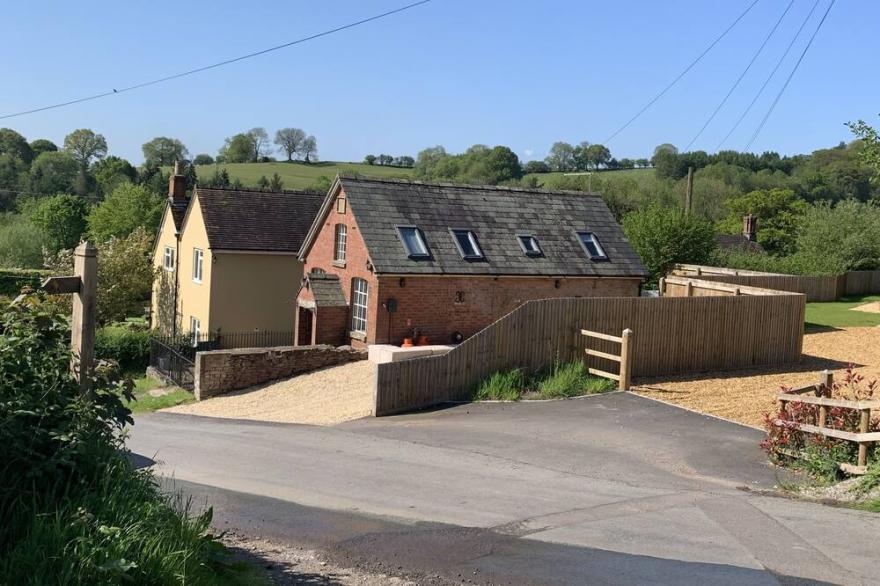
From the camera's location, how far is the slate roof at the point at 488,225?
27.2 meters

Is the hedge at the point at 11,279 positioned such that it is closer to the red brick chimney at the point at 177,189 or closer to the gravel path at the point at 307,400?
the red brick chimney at the point at 177,189

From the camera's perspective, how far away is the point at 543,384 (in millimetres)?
21250

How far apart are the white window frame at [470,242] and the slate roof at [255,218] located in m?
10.8

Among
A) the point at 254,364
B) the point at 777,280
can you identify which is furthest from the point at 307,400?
the point at 777,280

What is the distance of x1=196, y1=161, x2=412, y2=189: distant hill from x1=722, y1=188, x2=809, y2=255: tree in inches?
1569

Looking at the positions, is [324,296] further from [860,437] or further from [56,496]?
[56,496]

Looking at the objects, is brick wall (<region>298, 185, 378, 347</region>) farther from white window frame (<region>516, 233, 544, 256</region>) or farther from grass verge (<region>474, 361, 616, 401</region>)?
grass verge (<region>474, 361, 616, 401</region>)

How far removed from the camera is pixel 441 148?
13700 centimetres

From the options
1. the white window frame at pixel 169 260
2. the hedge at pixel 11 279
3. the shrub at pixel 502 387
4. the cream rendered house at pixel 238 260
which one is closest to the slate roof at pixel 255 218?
the cream rendered house at pixel 238 260

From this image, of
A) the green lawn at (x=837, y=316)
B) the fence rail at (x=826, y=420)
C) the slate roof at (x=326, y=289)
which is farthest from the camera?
the green lawn at (x=837, y=316)

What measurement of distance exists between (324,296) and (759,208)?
2750 inches

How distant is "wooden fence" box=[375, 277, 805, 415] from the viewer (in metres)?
20.4

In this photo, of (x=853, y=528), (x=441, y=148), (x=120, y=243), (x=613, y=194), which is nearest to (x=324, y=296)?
(x=120, y=243)

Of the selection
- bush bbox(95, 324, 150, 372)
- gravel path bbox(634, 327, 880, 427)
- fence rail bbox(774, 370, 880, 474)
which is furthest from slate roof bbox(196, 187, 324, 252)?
fence rail bbox(774, 370, 880, 474)
